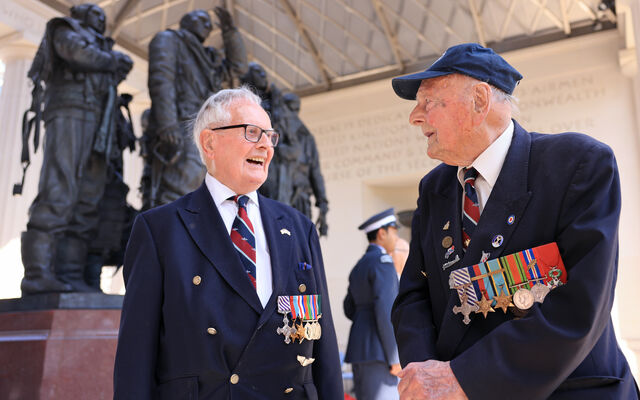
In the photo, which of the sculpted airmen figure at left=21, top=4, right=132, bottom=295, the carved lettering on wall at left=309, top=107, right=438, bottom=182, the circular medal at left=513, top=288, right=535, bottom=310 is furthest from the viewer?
the carved lettering on wall at left=309, top=107, right=438, bottom=182

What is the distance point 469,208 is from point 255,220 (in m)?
0.82

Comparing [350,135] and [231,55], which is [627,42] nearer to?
[350,135]

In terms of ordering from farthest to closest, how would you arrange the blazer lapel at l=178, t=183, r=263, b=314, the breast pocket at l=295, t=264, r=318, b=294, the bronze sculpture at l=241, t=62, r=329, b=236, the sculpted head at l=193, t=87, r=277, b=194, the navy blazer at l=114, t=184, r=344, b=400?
the bronze sculpture at l=241, t=62, r=329, b=236, the sculpted head at l=193, t=87, r=277, b=194, the breast pocket at l=295, t=264, r=318, b=294, the blazer lapel at l=178, t=183, r=263, b=314, the navy blazer at l=114, t=184, r=344, b=400

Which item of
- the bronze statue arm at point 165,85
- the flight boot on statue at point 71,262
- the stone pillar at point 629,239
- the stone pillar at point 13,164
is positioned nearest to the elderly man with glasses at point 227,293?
the flight boot on statue at point 71,262

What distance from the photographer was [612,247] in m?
1.23

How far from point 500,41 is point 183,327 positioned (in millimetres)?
11916

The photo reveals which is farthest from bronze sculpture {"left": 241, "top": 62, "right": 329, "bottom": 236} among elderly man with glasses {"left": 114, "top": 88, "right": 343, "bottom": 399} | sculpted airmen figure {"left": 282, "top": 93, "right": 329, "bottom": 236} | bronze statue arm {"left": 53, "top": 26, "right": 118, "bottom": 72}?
elderly man with glasses {"left": 114, "top": 88, "right": 343, "bottom": 399}

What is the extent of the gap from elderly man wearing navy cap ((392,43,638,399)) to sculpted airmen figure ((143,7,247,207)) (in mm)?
3854

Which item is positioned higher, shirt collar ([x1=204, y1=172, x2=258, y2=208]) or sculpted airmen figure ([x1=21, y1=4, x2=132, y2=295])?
sculpted airmen figure ([x1=21, y1=4, x2=132, y2=295])

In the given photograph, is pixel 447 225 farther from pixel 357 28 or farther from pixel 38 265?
pixel 357 28

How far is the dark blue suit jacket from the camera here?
1.19 meters

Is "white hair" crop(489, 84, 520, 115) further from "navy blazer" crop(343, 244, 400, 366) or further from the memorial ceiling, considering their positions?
the memorial ceiling

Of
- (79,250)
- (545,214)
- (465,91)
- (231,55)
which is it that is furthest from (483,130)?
(231,55)

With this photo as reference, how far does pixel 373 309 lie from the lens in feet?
14.9
